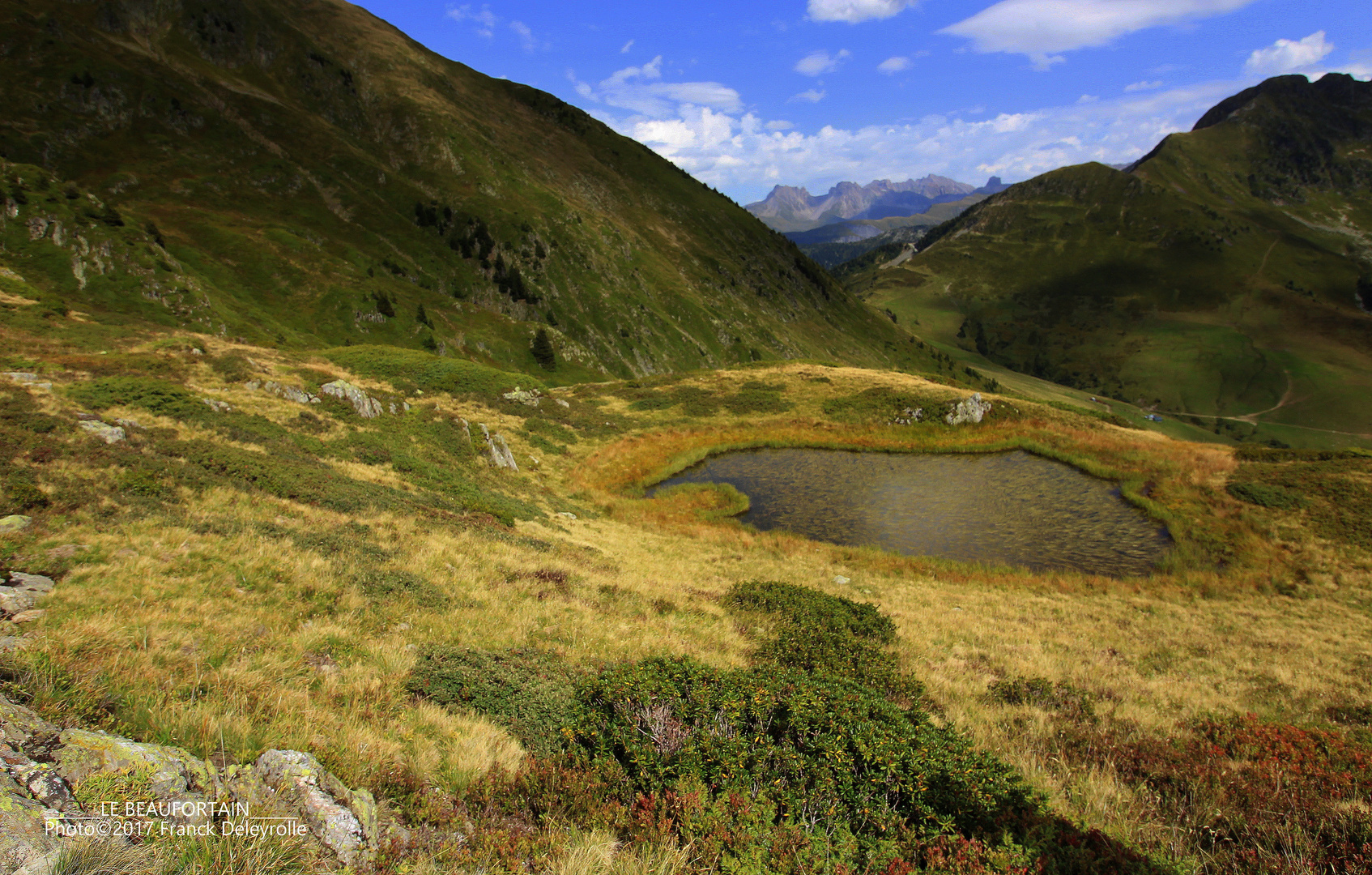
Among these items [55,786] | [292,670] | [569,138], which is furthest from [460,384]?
[569,138]

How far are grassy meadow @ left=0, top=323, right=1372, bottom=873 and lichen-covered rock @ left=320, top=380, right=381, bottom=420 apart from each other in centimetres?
139

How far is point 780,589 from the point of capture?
Answer: 58.9ft

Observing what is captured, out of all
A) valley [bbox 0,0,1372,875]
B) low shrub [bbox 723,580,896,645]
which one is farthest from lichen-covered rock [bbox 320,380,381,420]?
low shrub [bbox 723,580,896,645]

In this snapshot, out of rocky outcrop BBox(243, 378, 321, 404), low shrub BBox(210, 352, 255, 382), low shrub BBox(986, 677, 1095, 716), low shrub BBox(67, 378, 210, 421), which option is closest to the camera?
low shrub BBox(986, 677, 1095, 716)

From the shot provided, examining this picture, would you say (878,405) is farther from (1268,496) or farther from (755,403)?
(1268,496)

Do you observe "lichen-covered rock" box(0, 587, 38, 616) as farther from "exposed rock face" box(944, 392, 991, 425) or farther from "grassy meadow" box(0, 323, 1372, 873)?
"exposed rock face" box(944, 392, 991, 425)

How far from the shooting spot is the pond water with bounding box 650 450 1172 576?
1026 inches

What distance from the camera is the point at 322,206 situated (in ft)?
301

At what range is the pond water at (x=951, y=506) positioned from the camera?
26062mm

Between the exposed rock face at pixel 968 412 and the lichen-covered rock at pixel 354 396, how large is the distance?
1788 inches

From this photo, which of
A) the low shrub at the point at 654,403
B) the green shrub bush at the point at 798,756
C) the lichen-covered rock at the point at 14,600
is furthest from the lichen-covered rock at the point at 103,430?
the low shrub at the point at 654,403

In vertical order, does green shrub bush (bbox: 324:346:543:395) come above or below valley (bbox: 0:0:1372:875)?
above

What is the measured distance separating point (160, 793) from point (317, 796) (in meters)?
1.09

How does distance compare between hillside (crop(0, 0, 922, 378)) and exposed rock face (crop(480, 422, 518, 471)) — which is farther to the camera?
hillside (crop(0, 0, 922, 378))
